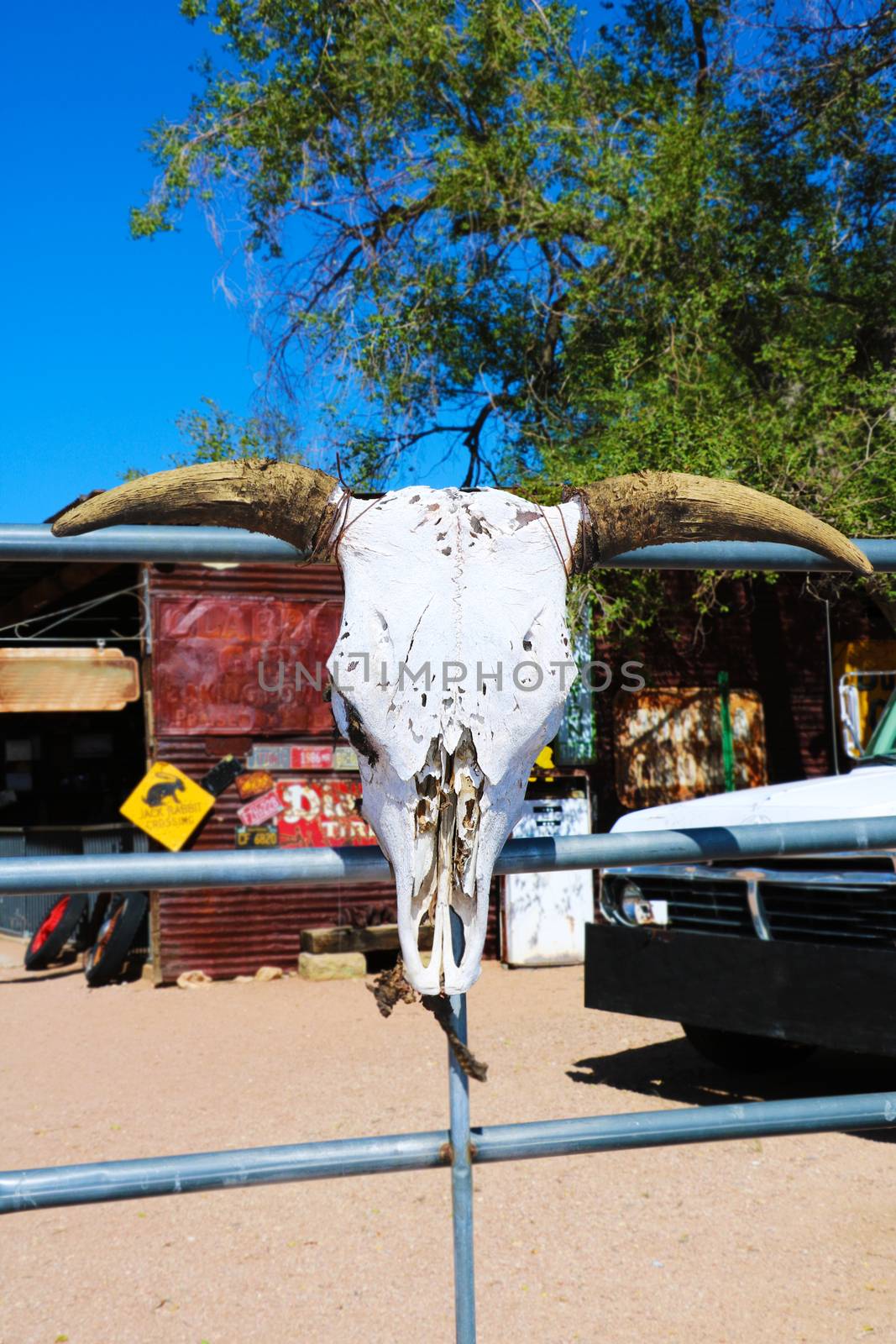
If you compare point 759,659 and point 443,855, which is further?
point 759,659

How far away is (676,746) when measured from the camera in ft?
37.0

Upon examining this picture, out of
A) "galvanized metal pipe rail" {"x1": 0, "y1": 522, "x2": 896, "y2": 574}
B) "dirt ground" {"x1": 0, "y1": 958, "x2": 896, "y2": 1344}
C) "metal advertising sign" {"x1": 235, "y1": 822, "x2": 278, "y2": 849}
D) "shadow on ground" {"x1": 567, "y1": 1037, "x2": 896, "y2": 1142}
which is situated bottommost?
"dirt ground" {"x1": 0, "y1": 958, "x2": 896, "y2": 1344}

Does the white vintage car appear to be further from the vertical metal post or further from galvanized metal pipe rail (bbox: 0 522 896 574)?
the vertical metal post

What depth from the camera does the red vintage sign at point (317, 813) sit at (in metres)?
9.96

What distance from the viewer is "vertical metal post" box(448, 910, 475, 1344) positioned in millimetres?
1577

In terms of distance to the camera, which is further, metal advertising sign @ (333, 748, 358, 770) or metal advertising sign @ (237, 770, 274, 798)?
metal advertising sign @ (333, 748, 358, 770)

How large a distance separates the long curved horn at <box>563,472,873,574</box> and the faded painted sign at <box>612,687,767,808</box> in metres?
9.34

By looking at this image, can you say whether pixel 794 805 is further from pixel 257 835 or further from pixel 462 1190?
pixel 257 835

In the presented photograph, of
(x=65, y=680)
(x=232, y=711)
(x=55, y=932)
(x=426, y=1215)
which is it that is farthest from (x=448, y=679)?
(x=55, y=932)

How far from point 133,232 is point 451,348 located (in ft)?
11.9

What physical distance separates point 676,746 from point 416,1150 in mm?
A: 9969

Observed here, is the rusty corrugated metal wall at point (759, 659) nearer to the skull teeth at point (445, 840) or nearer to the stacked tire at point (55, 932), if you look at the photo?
the stacked tire at point (55, 932)

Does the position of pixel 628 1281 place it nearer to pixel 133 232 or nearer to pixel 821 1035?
pixel 821 1035

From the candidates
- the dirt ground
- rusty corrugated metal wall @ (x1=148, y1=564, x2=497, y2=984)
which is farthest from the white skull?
rusty corrugated metal wall @ (x1=148, y1=564, x2=497, y2=984)
